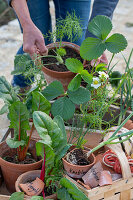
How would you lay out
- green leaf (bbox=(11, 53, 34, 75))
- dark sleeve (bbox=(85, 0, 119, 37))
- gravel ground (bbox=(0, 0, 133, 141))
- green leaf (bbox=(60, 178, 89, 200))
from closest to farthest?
green leaf (bbox=(60, 178, 89, 200)), green leaf (bbox=(11, 53, 34, 75)), dark sleeve (bbox=(85, 0, 119, 37)), gravel ground (bbox=(0, 0, 133, 141))

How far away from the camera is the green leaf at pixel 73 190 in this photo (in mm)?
924

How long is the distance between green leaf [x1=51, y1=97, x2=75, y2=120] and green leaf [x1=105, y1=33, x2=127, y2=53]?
284mm

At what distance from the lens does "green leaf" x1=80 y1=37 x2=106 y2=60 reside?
3.90 ft

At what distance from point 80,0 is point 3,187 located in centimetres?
114

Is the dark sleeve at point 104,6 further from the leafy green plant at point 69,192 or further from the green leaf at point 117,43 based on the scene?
the leafy green plant at point 69,192

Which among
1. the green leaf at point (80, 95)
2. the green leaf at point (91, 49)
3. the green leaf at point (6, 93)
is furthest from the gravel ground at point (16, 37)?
the green leaf at point (91, 49)

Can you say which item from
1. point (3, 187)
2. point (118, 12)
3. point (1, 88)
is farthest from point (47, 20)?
point (118, 12)

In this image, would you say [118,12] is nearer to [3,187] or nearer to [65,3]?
[65,3]

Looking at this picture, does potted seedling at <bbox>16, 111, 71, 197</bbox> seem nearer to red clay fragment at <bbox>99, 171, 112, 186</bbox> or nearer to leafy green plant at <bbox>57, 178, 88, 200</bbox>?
leafy green plant at <bbox>57, 178, 88, 200</bbox>

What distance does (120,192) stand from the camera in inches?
41.8

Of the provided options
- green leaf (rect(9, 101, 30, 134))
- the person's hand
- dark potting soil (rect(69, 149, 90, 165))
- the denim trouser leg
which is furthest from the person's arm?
dark potting soil (rect(69, 149, 90, 165))

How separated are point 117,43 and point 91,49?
4.3 inches

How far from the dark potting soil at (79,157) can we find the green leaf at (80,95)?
0.21 m

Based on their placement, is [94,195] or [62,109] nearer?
[94,195]
